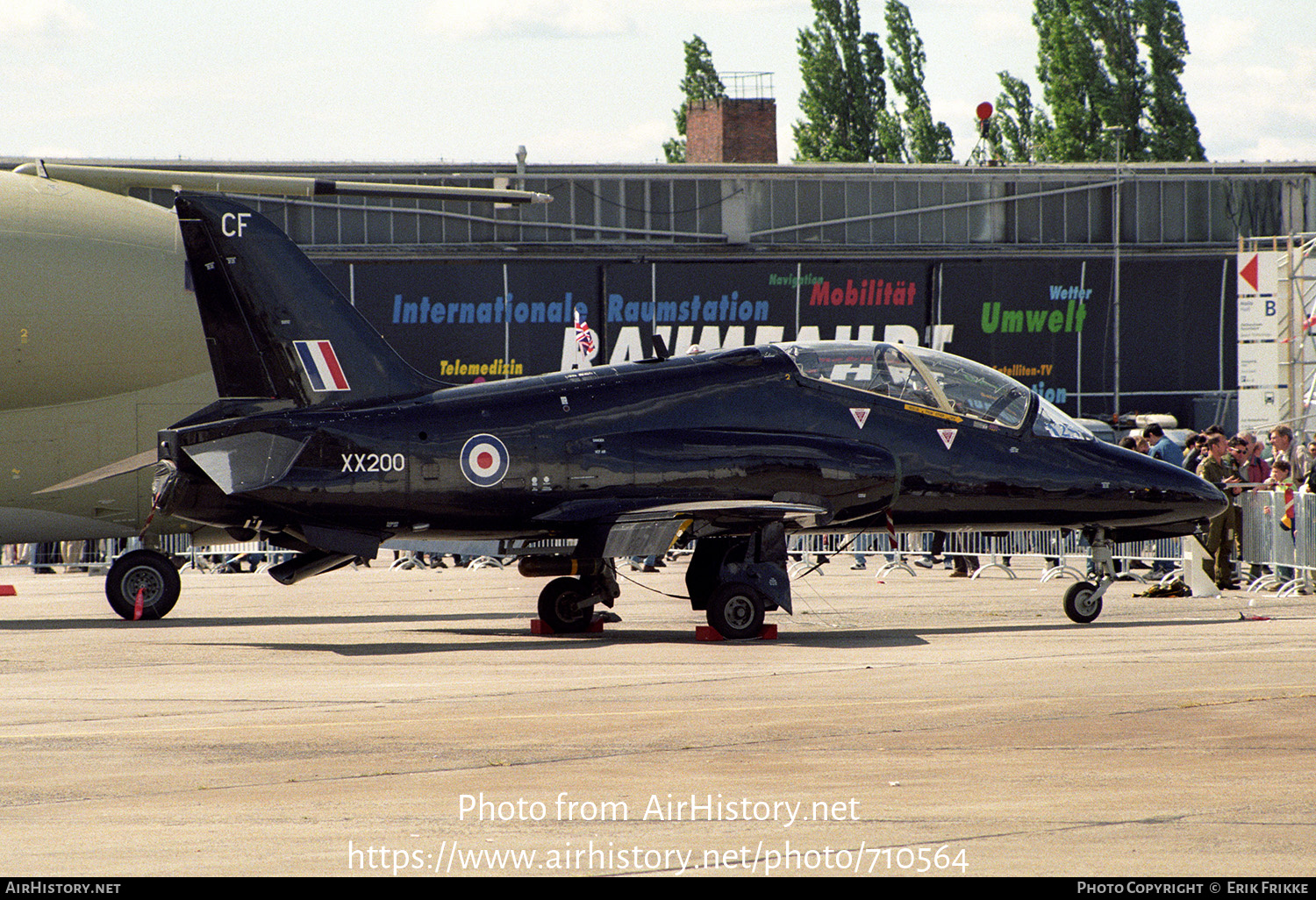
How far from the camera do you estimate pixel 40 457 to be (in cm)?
1664

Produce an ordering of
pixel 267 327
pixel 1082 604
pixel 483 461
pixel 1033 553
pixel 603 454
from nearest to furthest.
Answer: pixel 483 461
pixel 603 454
pixel 267 327
pixel 1082 604
pixel 1033 553

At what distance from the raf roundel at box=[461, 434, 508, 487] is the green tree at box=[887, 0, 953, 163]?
5911cm

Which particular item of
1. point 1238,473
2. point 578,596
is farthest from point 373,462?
point 1238,473

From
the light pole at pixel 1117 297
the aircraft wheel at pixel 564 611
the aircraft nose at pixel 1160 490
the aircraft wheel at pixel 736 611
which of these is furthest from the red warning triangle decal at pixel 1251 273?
the light pole at pixel 1117 297

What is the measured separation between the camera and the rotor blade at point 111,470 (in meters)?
16.1

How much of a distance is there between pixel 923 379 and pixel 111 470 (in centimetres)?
904

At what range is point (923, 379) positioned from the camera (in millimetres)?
14617

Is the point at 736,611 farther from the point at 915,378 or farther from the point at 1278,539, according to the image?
the point at 1278,539

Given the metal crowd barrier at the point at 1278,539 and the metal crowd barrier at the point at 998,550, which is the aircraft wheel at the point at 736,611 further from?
the metal crowd barrier at the point at 1278,539

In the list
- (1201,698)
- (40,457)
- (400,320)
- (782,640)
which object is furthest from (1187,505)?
(400,320)

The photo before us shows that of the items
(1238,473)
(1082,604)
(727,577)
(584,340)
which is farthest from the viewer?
(584,340)

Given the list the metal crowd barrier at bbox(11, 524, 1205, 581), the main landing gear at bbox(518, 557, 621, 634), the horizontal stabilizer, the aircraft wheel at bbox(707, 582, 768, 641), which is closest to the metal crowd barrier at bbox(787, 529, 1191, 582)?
the metal crowd barrier at bbox(11, 524, 1205, 581)

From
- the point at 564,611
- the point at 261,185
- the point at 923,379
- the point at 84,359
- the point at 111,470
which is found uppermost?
the point at 261,185
